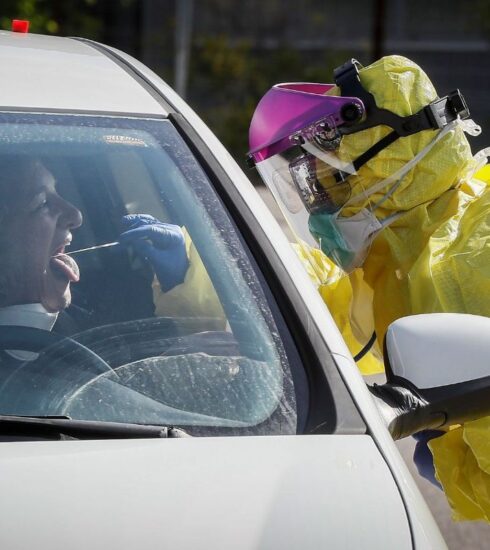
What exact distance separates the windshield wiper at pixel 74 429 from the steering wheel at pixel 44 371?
62mm

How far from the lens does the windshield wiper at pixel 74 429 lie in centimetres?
179

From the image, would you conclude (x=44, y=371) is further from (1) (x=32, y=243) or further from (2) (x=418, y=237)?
(2) (x=418, y=237)

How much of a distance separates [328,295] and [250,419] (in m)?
1.36

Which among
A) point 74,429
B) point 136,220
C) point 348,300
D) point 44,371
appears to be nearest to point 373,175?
point 348,300

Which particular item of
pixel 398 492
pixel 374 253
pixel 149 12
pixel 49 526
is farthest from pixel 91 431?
pixel 149 12

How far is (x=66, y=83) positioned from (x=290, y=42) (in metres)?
15.8

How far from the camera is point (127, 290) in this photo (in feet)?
6.84

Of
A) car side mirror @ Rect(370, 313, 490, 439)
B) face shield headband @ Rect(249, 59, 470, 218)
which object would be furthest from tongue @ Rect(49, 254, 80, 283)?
face shield headband @ Rect(249, 59, 470, 218)

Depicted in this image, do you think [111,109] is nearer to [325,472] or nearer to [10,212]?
[10,212]

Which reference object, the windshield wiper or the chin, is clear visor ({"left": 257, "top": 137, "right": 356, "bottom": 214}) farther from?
the windshield wiper

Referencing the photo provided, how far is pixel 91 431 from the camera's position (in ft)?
5.92

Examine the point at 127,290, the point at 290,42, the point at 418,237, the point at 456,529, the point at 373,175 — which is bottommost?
the point at 290,42

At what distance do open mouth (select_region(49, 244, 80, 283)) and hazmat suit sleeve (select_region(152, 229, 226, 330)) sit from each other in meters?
0.16

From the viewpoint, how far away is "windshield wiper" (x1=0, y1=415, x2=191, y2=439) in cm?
179
